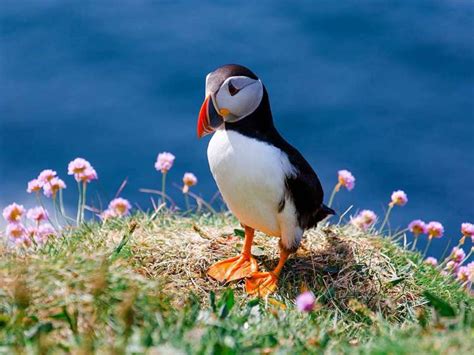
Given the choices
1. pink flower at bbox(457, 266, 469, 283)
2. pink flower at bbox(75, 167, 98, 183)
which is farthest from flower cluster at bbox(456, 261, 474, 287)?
pink flower at bbox(75, 167, 98, 183)

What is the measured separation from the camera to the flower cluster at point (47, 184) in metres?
5.16

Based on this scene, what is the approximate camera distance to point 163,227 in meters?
5.35

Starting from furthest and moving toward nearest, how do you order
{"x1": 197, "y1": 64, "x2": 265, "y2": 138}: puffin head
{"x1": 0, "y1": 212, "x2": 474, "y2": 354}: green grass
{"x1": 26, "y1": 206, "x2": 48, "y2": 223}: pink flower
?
{"x1": 26, "y1": 206, "x2": 48, "y2": 223}: pink flower, {"x1": 197, "y1": 64, "x2": 265, "y2": 138}: puffin head, {"x1": 0, "y1": 212, "x2": 474, "y2": 354}: green grass

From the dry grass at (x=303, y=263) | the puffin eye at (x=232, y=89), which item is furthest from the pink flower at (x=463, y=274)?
the puffin eye at (x=232, y=89)

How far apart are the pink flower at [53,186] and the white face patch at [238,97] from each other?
1.30 meters

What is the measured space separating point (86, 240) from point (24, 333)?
6.34ft

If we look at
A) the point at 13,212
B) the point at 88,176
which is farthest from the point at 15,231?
the point at 88,176

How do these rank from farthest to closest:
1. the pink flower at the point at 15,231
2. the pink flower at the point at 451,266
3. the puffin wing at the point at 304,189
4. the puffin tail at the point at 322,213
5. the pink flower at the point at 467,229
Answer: the pink flower at the point at 451,266
the pink flower at the point at 467,229
the pink flower at the point at 15,231
the puffin tail at the point at 322,213
the puffin wing at the point at 304,189

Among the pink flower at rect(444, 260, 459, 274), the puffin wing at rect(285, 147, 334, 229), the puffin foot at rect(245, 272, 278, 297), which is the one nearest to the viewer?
the puffin wing at rect(285, 147, 334, 229)

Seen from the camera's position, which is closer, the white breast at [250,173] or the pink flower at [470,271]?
the white breast at [250,173]

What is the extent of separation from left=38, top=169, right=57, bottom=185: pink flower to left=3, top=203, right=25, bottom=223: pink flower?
197mm

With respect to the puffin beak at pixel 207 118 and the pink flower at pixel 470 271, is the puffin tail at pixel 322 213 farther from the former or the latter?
the pink flower at pixel 470 271

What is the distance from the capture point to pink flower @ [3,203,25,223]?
5059 millimetres

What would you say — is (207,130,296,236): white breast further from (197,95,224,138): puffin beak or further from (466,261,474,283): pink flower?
(466,261,474,283): pink flower
